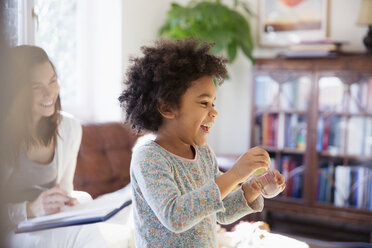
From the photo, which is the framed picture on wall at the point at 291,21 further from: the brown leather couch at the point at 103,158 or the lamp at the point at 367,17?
the brown leather couch at the point at 103,158

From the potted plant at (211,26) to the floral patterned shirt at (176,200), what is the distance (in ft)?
5.71

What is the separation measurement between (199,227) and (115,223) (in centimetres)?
33

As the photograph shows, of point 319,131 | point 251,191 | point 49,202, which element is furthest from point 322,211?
point 49,202

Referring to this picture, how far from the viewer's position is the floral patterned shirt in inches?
30.8

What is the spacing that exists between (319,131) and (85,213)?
204 cm

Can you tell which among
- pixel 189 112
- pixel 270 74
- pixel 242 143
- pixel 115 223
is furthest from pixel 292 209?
pixel 189 112

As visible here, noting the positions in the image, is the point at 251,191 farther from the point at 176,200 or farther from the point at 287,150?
the point at 287,150

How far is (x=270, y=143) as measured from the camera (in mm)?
2938

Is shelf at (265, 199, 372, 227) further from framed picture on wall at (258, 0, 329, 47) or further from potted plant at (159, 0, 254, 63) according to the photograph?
framed picture on wall at (258, 0, 329, 47)

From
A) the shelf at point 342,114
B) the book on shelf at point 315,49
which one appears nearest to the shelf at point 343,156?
the shelf at point 342,114

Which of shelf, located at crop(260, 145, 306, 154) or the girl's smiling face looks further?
shelf, located at crop(260, 145, 306, 154)

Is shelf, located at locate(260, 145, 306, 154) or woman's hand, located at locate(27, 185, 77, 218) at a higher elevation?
A: woman's hand, located at locate(27, 185, 77, 218)

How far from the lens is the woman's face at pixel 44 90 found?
0.81m

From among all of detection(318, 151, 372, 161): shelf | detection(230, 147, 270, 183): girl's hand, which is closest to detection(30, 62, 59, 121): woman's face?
detection(230, 147, 270, 183): girl's hand
